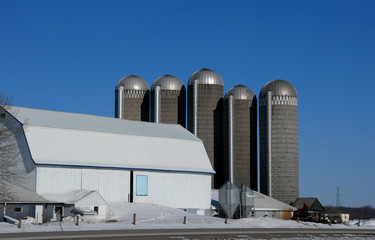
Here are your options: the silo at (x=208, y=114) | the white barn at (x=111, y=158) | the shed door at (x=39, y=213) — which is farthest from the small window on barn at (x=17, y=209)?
the silo at (x=208, y=114)

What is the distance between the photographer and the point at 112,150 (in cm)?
6300

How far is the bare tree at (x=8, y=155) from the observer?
49281 mm

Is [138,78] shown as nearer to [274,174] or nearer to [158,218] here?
[274,174]

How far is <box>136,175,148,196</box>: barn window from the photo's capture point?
63.1m

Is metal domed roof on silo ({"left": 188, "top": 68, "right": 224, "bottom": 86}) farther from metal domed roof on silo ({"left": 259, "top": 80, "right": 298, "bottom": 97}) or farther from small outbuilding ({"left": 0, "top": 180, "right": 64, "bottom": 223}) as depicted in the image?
small outbuilding ({"left": 0, "top": 180, "right": 64, "bottom": 223})

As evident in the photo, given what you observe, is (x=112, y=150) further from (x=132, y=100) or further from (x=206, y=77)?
(x=132, y=100)

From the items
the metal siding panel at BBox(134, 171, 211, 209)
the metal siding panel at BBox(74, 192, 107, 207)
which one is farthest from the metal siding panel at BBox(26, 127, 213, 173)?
the metal siding panel at BBox(74, 192, 107, 207)

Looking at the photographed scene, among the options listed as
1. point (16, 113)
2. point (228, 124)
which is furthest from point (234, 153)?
point (16, 113)

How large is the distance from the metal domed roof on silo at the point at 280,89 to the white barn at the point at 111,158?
18840mm

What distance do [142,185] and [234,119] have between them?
2731 centimetres

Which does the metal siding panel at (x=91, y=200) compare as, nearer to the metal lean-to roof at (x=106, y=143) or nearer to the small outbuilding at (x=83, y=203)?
the small outbuilding at (x=83, y=203)

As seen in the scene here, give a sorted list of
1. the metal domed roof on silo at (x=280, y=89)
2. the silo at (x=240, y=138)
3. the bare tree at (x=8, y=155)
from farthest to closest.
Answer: the metal domed roof on silo at (x=280, y=89) → the silo at (x=240, y=138) → the bare tree at (x=8, y=155)

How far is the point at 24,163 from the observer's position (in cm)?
5734

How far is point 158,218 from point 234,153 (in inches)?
1437
